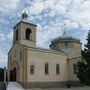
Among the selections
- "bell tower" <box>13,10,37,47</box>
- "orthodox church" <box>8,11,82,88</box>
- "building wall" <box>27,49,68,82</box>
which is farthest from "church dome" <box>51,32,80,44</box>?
"bell tower" <box>13,10,37,47</box>

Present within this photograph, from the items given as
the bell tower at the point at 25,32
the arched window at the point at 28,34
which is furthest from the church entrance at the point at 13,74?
the arched window at the point at 28,34

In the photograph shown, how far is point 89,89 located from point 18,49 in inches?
481

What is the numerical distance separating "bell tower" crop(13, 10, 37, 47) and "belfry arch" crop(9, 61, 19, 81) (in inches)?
142

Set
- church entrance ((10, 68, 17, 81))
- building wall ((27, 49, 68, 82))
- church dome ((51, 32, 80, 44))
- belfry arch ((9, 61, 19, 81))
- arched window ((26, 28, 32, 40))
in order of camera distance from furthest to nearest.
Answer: church dome ((51, 32, 80, 44))
arched window ((26, 28, 32, 40))
church entrance ((10, 68, 17, 81))
belfry arch ((9, 61, 19, 81))
building wall ((27, 49, 68, 82))

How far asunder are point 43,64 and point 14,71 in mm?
4876

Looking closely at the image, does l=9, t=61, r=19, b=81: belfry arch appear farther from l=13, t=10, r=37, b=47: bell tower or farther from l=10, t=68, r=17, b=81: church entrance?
l=13, t=10, r=37, b=47: bell tower

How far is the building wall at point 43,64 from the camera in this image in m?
31.2

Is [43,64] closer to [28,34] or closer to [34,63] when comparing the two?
[34,63]

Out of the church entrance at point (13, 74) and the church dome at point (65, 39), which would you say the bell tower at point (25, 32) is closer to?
the church entrance at point (13, 74)

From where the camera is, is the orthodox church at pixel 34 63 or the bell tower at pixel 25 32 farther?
the bell tower at pixel 25 32

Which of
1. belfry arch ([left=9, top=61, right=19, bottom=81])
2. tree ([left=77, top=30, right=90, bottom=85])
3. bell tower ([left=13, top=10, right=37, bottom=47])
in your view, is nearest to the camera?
tree ([left=77, top=30, right=90, bottom=85])

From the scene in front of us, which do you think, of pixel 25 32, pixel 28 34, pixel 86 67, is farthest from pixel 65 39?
pixel 86 67

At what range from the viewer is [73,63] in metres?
35.4

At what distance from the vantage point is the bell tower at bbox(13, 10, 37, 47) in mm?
33875
